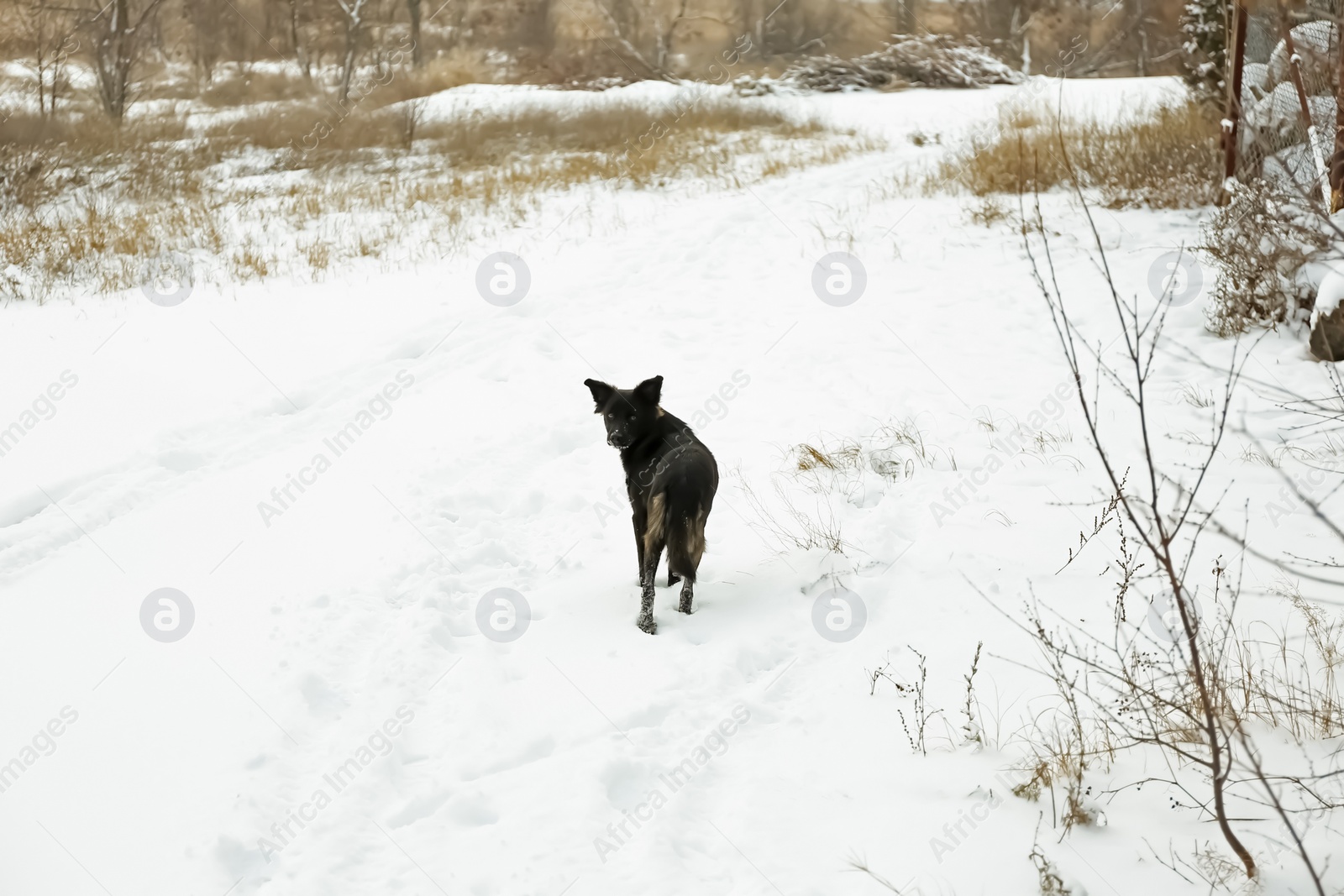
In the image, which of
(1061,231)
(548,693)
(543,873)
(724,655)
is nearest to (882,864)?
(543,873)

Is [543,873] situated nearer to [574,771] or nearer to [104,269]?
[574,771]

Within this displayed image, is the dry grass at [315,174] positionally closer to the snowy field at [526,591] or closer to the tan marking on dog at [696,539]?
the snowy field at [526,591]

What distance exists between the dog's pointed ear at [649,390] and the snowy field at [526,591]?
39.1 inches

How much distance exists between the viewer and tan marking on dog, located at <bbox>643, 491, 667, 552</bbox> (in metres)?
3.80

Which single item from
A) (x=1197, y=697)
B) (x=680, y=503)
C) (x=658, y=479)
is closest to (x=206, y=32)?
(x=658, y=479)

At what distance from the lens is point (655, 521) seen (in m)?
3.86

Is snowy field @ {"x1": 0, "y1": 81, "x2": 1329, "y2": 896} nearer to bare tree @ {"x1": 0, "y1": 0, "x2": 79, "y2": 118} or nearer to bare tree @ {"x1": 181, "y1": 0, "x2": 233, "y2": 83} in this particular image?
bare tree @ {"x1": 0, "y1": 0, "x2": 79, "y2": 118}

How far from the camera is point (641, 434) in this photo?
13.4 ft

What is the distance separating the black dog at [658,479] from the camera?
381cm

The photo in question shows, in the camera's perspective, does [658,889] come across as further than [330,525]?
No

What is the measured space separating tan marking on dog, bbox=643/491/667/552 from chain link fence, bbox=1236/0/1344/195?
2.49 metres

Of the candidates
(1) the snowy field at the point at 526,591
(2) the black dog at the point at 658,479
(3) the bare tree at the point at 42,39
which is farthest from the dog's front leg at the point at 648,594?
(3) the bare tree at the point at 42,39

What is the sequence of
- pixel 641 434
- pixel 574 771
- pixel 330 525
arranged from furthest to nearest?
pixel 330 525
pixel 641 434
pixel 574 771

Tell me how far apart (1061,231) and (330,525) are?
26.9 ft
